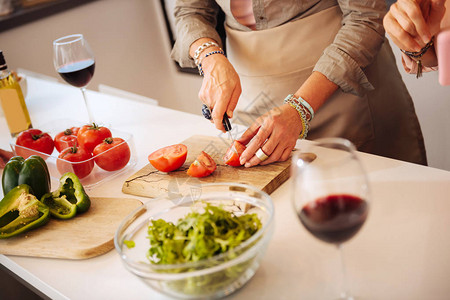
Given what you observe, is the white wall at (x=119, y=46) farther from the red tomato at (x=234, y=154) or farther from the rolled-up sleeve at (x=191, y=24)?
the red tomato at (x=234, y=154)

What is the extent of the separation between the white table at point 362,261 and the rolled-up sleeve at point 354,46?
32cm

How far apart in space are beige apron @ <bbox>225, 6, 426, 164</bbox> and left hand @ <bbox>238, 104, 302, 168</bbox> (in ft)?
1.04

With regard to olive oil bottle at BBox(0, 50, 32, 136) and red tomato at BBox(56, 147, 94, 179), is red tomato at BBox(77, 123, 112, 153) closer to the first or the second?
red tomato at BBox(56, 147, 94, 179)

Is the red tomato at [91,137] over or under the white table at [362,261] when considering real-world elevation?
over

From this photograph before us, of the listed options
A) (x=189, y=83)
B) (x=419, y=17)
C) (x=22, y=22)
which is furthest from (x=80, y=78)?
(x=189, y=83)

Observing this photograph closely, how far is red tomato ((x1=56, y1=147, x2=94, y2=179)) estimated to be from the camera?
1243 millimetres

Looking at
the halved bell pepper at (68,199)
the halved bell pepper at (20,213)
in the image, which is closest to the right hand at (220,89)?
the halved bell pepper at (68,199)

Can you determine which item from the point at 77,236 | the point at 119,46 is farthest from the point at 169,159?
the point at 119,46

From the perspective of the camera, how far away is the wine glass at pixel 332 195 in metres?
0.62

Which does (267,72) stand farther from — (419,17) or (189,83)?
(189,83)

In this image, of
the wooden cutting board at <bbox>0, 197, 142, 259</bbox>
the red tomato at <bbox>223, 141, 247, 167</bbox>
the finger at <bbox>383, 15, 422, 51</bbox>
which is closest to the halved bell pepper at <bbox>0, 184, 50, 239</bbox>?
the wooden cutting board at <bbox>0, 197, 142, 259</bbox>

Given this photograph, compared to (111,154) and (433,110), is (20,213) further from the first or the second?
(433,110)

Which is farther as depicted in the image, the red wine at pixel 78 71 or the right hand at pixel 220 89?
the red wine at pixel 78 71

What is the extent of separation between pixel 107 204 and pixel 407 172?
0.70 meters
